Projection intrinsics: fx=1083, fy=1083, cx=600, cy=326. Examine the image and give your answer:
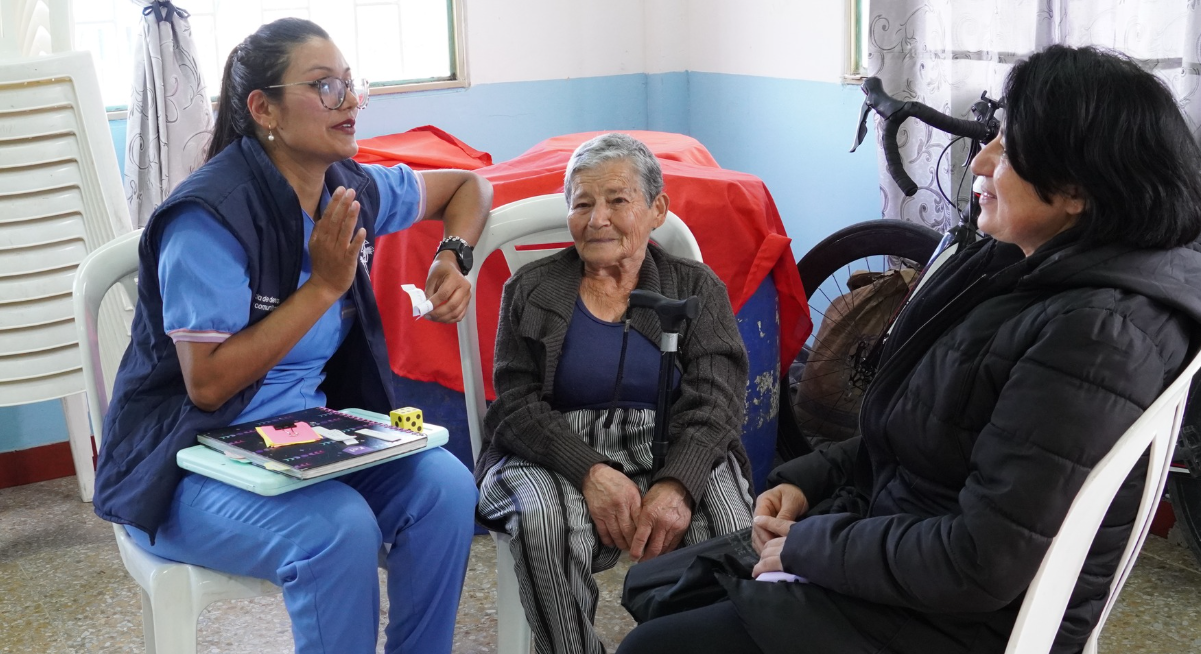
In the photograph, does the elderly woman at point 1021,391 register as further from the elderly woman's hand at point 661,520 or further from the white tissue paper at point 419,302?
the white tissue paper at point 419,302

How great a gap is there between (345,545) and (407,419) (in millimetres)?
222

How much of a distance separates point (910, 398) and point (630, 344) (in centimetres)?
73

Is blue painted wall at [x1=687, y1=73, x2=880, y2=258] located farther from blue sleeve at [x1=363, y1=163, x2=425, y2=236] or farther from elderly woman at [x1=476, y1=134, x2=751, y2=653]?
blue sleeve at [x1=363, y1=163, x2=425, y2=236]

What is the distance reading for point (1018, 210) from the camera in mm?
1266

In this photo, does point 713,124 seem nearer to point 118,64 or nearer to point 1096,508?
point 118,64

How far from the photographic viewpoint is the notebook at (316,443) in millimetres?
1537

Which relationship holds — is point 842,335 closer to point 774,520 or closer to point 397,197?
point 397,197

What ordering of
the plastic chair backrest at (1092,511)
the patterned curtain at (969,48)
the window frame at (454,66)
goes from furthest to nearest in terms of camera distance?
1. the window frame at (454,66)
2. the patterned curtain at (969,48)
3. the plastic chair backrest at (1092,511)

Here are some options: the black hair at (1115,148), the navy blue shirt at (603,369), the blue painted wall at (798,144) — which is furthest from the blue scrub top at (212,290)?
the blue painted wall at (798,144)

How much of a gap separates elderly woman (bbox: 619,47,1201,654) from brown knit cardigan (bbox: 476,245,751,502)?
52 centimetres

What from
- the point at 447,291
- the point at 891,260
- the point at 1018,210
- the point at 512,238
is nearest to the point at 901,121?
the point at 891,260

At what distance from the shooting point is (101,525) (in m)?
2.99

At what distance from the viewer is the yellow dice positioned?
→ 1.71 meters

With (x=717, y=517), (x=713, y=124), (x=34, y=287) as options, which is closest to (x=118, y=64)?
(x=34, y=287)
